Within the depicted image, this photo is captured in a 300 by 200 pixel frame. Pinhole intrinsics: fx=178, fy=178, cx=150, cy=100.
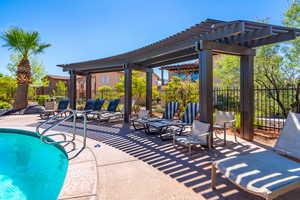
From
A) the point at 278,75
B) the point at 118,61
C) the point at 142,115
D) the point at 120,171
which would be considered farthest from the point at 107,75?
the point at 120,171

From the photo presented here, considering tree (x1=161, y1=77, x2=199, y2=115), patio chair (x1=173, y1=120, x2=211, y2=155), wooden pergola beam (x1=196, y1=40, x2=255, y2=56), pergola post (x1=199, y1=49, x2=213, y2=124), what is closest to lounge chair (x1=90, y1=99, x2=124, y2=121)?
tree (x1=161, y1=77, x2=199, y2=115)

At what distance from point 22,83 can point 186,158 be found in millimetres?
13984

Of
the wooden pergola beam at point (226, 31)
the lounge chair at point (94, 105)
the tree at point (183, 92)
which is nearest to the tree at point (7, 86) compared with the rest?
the lounge chair at point (94, 105)

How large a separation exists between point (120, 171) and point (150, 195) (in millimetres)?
971

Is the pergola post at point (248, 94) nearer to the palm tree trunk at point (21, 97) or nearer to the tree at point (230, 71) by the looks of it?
the tree at point (230, 71)

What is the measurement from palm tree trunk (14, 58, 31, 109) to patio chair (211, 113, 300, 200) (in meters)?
14.8

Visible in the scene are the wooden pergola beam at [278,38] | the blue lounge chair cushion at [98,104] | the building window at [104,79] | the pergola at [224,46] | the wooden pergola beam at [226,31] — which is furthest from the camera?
the building window at [104,79]

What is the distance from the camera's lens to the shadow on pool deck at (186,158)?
2591mm

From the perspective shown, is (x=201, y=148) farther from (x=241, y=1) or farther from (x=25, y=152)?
(x=241, y=1)

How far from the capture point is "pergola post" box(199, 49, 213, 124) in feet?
15.6

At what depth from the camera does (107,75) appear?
28.9 meters

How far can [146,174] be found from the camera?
318 centimetres

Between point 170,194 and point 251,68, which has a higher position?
point 251,68

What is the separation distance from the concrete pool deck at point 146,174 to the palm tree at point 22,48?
37.6ft
